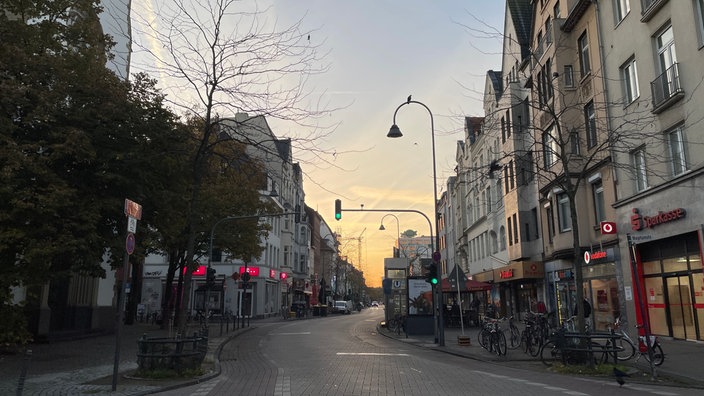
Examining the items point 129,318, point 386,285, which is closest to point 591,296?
point 386,285

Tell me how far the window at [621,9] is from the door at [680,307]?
1021 cm

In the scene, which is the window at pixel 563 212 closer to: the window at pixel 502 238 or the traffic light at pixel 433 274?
the traffic light at pixel 433 274

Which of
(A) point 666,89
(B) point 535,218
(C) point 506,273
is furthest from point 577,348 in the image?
(C) point 506,273

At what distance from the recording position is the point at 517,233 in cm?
3441

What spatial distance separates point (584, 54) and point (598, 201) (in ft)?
22.1

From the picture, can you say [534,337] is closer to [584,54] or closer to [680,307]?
[680,307]

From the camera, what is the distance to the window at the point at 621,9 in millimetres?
20906

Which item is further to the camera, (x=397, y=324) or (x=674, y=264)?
(x=397, y=324)

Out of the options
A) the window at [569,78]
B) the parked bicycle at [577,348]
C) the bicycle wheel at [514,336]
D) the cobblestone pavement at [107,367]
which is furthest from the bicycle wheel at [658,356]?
the window at [569,78]

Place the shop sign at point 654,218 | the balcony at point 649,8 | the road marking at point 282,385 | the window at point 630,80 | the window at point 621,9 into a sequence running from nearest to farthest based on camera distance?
the road marking at point 282,385 → the shop sign at point 654,218 → the balcony at point 649,8 → the window at point 630,80 → the window at point 621,9

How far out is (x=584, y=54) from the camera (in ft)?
81.1

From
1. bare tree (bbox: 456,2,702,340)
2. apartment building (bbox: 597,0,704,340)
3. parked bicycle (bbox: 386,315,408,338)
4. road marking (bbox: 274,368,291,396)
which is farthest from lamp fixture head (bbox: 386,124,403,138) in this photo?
road marking (bbox: 274,368,291,396)

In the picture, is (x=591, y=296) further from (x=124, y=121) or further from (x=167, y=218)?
(x=124, y=121)

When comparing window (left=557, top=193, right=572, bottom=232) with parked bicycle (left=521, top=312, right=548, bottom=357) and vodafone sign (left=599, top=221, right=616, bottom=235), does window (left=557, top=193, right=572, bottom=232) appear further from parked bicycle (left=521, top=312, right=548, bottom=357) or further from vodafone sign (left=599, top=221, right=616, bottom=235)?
parked bicycle (left=521, top=312, right=548, bottom=357)
